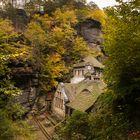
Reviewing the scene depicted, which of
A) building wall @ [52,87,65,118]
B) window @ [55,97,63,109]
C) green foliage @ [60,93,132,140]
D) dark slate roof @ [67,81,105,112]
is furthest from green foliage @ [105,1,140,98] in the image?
window @ [55,97,63,109]

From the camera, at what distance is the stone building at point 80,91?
127 ft

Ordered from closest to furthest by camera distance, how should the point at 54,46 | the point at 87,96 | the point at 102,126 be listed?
the point at 102,126 < the point at 87,96 < the point at 54,46

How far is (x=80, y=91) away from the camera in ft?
144

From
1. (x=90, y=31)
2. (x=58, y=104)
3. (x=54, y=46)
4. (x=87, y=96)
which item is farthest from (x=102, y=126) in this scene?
(x=90, y=31)

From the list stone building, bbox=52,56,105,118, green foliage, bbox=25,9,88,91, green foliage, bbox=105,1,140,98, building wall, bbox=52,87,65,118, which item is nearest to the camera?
green foliage, bbox=105,1,140,98

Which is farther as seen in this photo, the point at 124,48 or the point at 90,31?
the point at 90,31

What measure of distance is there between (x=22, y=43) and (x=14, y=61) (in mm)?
6748

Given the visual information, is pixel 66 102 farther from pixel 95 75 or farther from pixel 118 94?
pixel 118 94

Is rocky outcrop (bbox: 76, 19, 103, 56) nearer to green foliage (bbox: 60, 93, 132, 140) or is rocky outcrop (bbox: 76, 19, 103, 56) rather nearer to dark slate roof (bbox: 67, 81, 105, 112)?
dark slate roof (bbox: 67, 81, 105, 112)

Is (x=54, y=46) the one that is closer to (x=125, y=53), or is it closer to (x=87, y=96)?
(x=87, y=96)

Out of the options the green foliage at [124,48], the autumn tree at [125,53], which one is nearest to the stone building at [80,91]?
the autumn tree at [125,53]

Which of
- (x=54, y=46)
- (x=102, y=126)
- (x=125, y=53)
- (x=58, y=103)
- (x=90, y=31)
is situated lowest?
(x=58, y=103)

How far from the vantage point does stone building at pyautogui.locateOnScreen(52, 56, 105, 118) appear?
1523 inches

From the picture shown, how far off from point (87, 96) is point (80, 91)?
4.21 meters
